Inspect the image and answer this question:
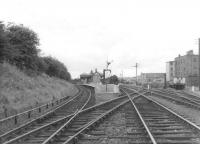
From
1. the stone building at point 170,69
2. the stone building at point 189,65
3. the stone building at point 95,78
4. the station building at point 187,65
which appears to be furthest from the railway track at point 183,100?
the stone building at point 170,69

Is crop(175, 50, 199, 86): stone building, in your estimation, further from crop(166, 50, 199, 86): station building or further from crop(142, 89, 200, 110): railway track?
crop(142, 89, 200, 110): railway track

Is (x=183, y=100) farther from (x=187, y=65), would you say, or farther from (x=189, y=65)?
(x=187, y=65)

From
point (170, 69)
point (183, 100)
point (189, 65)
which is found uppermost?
point (189, 65)

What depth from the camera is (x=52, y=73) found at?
77875mm

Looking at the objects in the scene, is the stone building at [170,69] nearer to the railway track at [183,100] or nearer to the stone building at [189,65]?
the stone building at [189,65]

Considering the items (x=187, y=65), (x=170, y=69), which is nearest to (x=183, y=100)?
(x=187, y=65)

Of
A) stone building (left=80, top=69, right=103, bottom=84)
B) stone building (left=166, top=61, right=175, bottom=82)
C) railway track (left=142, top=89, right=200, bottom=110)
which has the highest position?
stone building (left=166, top=61, right=175, bottom=82)

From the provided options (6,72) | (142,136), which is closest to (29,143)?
(142,136)

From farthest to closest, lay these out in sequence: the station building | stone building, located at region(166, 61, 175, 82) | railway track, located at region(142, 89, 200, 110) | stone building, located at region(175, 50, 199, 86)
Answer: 1. stone building, located at region(166, 61, 175, 82)
2. the station building
3. stone building, located at region(175, 50, 199, 86)
4. railway track, located at region(142, 89, 200, 110)

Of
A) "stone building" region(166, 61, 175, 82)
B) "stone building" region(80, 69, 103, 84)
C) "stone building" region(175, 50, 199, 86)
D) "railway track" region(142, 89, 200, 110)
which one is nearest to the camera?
"railway track" region(142, 89, 200, 110)

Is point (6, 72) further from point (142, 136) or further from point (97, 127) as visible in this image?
point (142, 136)

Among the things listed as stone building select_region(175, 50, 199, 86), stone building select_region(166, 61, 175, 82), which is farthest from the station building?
stone building select_region(166, 61, 175, 82)

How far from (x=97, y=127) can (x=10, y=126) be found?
3976 mm

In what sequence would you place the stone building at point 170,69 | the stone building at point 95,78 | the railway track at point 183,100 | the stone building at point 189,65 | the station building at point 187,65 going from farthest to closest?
1. the stone building at point 170,69
2. the station building at point 187,65
3. the stone building at point 189,65
4. the stone building at point 95,78
5. the railway track at point 183,100
